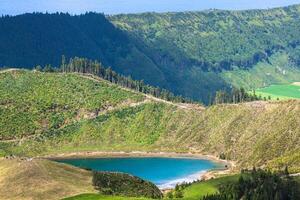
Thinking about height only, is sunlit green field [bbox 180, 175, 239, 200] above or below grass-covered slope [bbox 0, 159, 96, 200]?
below

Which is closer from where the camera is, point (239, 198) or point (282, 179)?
point (239, 198)

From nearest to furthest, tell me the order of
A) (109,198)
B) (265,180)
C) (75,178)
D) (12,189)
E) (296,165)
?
(109,198)
(12,189)
(75,178)
(265,180)
(296,165)

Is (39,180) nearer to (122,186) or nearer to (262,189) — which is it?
(122,186)

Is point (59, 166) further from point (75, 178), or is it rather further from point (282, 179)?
point (282, 179)

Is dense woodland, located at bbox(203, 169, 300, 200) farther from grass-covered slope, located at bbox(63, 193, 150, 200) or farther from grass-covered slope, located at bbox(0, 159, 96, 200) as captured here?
grass-covered slope, located at bbox(0, 159, 96, 200)

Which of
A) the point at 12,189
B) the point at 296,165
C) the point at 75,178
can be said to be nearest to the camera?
the point at 12,189

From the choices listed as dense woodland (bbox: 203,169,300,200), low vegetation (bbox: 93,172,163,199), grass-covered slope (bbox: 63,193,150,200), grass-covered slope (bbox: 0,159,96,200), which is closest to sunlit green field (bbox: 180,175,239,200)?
dense woodland (bbox: 203,169,300,200)

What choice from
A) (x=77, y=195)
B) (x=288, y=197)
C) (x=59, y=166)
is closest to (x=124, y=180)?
(x=59, y=166)

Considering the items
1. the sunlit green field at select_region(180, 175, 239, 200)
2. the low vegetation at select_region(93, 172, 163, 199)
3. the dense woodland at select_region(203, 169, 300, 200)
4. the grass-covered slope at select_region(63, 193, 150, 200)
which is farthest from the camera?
the sunlit green field at select_region(180, 175, 239, 200)
